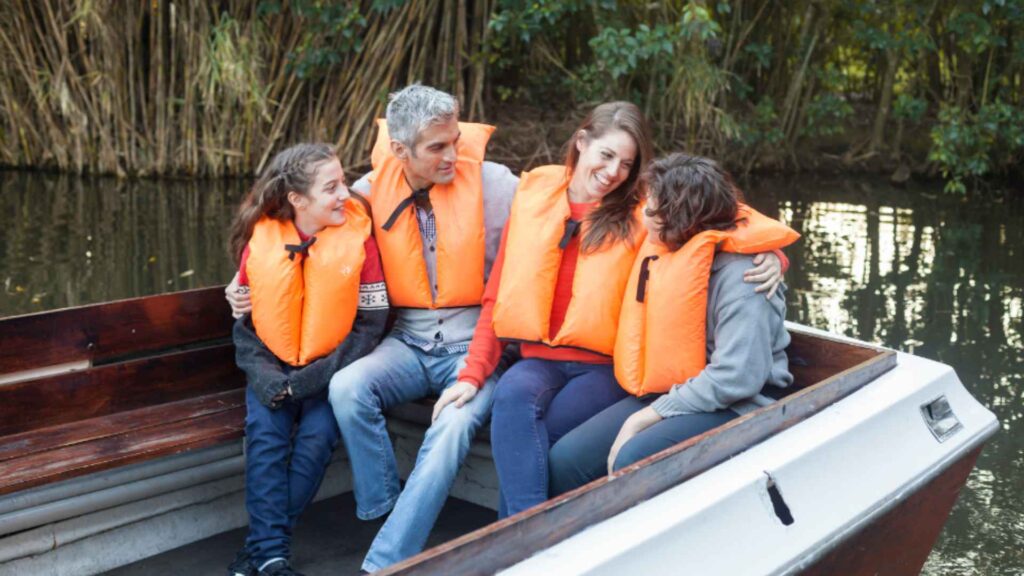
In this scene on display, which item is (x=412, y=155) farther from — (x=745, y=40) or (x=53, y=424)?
(x=745, y=40)

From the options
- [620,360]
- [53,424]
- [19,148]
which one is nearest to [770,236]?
[620,360]

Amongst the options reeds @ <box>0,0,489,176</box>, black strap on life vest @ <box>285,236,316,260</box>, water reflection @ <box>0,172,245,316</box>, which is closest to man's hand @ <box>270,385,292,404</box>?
black strap on life vest @ <box>285,236,316,260</box>

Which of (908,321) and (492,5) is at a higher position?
(492,5)

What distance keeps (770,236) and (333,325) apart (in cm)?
100

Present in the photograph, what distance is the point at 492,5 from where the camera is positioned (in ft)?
26.6

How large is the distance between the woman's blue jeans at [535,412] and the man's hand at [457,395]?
0.24 ft

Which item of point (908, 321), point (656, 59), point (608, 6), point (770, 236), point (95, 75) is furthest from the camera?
point (95, 75)

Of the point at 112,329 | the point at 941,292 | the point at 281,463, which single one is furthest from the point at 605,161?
the point at 941,292

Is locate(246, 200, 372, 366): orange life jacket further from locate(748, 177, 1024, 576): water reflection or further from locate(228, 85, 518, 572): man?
locate(748, 177, 1024, 576): water reflection

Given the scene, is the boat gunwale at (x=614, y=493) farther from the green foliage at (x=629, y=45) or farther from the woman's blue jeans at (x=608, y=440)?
the green foliage at (x=629, y=45)

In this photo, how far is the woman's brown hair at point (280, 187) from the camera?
2633 mm

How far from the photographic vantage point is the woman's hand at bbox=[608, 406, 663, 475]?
228cm

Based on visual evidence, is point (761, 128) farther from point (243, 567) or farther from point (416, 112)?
point (243, 567)

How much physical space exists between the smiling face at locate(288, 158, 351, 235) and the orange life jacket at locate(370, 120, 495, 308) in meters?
0.15
